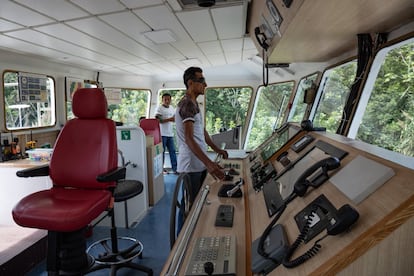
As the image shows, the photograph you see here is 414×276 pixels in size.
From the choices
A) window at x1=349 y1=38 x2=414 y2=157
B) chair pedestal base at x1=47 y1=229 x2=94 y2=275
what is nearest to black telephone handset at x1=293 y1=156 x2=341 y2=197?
window at x1=349 y1=38 x2=414 y2=157

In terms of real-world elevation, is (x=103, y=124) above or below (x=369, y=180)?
above

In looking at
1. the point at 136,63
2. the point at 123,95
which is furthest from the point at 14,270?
the point at 123,95

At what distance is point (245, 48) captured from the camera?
14.1 ft

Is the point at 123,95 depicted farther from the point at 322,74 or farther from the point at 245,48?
the point at 322,74

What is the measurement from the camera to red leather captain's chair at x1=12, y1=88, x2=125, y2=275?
1624 mm

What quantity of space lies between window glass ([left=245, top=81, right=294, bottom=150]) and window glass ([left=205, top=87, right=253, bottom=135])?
0.31 m

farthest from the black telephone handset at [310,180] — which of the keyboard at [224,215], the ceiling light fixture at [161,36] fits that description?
the ceiling light fixture at [161,36]

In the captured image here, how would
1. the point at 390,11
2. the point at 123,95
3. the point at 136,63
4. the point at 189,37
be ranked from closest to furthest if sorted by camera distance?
the point at 390,11, the point at 189,37, the point at 136,63, the point at 123,95

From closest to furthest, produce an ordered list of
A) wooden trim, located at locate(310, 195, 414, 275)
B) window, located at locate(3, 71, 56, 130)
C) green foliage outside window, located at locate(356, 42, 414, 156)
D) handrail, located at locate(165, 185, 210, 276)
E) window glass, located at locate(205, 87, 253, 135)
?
1. wooden trim, located at locate(310, 195, 414, 275)
2. handrail, located at locate(165, 185, 210, 276)
3. green foliage outside window, located at locate(356, 42, 414, 156)
4. window, located at locate(3, 71, 56, 130)
5. window glass, located at locate(205, 87, 253, 135)

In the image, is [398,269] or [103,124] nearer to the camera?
[398,269]

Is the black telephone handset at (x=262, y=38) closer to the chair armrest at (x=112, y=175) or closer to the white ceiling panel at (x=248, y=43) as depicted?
the white ceiling panel at (x=248, y=43)

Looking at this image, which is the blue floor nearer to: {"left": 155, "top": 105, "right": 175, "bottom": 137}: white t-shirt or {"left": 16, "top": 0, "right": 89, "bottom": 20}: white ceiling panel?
{"left": 155, "top": 105, "right": 175, "bottom": 137}: white t-shirt

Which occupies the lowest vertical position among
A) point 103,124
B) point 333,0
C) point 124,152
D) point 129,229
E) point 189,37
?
point 129,229

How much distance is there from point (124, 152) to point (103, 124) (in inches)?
46.5
